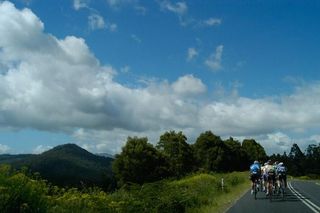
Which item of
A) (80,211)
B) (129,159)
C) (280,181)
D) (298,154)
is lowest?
(80,211)

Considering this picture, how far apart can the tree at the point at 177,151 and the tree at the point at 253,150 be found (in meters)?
41.7

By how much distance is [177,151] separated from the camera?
3866 inches

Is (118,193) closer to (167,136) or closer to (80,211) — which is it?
(80,211)

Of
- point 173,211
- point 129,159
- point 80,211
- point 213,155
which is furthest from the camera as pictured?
point 213,155

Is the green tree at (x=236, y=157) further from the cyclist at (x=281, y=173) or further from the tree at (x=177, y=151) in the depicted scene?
the cyclist at (x=281, y=173)

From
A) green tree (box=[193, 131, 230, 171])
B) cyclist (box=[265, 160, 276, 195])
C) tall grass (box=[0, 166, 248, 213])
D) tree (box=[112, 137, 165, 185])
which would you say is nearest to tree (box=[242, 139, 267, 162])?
green tree (box=[193, 131, 230, 171])

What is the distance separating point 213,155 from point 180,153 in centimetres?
1336

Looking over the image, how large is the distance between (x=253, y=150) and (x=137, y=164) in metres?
57.8

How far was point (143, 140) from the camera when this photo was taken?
3789 inches

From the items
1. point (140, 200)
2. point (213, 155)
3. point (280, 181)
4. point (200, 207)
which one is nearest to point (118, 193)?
point (140, 200)

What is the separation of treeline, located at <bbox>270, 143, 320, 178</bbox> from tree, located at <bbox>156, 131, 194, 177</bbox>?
227ft

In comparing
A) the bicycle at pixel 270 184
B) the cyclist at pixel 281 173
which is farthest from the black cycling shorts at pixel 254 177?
the cyclist at pixel 281 173

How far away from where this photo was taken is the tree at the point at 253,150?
138988 mm

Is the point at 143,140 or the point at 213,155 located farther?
the point at 213,155
